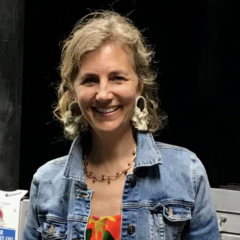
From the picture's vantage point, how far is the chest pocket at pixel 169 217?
1066 mm

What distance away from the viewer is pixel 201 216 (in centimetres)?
108

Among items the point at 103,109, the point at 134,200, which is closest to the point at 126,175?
the point at 134,200

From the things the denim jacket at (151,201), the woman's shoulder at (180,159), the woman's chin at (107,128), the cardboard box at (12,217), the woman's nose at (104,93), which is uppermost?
the woman's nose at (104,93)

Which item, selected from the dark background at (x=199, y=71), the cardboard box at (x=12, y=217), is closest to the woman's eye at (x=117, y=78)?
the dark background at (x=199, y=71)

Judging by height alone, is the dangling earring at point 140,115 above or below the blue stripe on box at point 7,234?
above

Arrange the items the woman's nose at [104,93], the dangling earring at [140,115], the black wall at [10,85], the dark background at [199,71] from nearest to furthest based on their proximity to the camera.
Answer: the woman's nose at [104,93] < the dangling earring at [140,115] < the dark background at [199,71] < the black wall at [10,85]

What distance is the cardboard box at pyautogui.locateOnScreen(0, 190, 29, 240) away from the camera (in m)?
1.71

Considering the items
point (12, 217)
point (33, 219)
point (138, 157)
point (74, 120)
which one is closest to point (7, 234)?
point (12, 217)

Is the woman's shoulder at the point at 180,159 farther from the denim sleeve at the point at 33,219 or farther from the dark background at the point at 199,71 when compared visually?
the dark background at the point at 199,71

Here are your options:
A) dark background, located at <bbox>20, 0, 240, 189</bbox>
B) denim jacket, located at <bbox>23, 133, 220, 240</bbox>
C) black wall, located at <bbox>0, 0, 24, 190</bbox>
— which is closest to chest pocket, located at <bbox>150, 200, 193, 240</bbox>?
denim jacket, located at <bbox>23, 133, 220, 240</bbox>

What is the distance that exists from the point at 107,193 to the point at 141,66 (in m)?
0.37

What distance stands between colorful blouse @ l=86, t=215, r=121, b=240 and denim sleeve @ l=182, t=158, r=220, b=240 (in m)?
0.20

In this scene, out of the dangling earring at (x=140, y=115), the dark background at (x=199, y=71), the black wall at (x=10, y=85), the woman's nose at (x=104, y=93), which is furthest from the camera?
the black wall at (x=10, y=85)

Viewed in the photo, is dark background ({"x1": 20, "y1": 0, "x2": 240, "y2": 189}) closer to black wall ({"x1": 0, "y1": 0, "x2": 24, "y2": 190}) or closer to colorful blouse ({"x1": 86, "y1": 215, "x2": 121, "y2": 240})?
black wall ({"x1": 0, "y1": 0, "x2": 24, "y2": 190})
